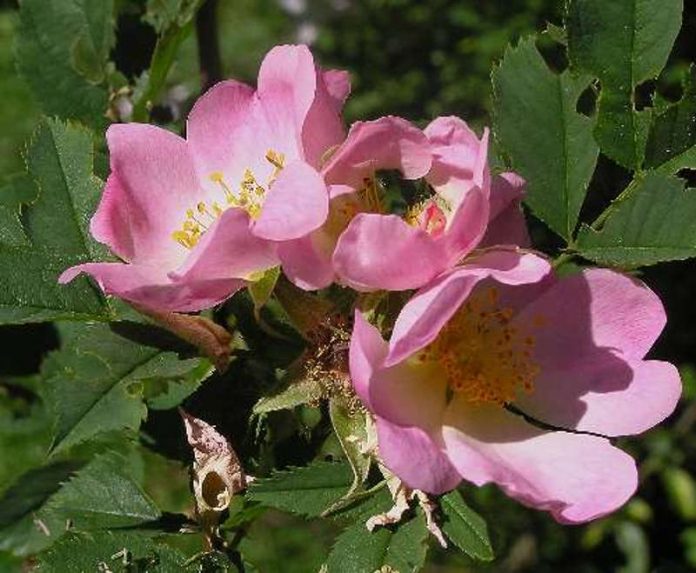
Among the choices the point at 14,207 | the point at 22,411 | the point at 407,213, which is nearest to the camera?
the point at 407,213

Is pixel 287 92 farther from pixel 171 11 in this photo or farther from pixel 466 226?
pixel 171 11

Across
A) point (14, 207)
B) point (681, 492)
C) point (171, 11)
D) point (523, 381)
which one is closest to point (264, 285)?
point (523, 381)

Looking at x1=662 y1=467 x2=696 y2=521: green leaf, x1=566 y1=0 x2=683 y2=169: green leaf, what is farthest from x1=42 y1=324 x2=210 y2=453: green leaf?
x1=662 y1=467 x2=696 y2=521: green leaf

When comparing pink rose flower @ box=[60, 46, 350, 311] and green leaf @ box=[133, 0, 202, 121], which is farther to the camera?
green leaf @ box=[133, 0, 202, 121]

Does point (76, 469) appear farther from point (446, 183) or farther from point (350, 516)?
point (446, 183)

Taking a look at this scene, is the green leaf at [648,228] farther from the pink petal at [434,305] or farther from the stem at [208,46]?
the stem at [208,46]

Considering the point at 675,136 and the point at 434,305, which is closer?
the point at 434,305

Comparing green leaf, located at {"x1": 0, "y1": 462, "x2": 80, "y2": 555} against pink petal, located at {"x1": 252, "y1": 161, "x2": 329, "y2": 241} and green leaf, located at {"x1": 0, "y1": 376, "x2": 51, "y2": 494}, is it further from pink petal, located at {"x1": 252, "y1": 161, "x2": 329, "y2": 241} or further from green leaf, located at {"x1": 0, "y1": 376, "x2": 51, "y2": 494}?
pink petal, located at {"x1": 252, "y1": 161, "x2": 329, "y2": 241}
